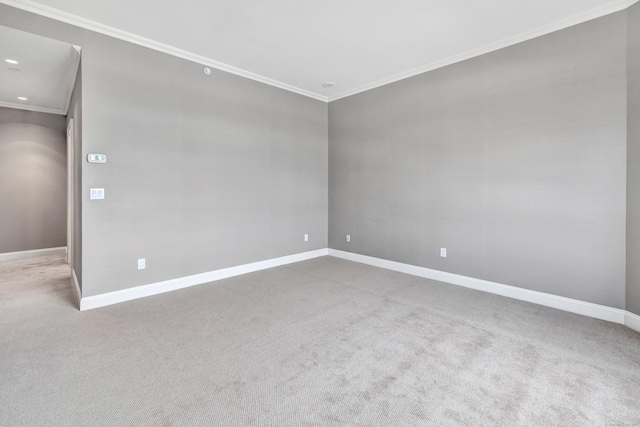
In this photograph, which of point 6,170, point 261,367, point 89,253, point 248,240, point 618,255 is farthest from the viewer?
point 6,170

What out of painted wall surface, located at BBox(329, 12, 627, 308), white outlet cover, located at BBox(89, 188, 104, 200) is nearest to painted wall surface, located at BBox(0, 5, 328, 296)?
white outlet cover, located at BBox(89, 188, 104, 200)

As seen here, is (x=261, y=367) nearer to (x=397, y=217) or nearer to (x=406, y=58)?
(x=397, y=217)

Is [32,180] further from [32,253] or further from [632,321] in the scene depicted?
[632,321]

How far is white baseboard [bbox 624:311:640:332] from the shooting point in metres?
2.67

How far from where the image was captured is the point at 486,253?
3736mm

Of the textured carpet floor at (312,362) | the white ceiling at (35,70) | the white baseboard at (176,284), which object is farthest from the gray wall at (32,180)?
the white baseboard at (176,284)

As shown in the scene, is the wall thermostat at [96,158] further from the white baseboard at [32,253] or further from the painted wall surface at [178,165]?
the white baseboard at [32,253]

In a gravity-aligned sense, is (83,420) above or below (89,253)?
below

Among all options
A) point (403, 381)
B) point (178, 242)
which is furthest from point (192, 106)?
point (403, 381)

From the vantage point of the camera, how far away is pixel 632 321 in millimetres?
2719

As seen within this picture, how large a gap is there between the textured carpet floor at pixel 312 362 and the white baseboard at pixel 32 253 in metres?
2.46

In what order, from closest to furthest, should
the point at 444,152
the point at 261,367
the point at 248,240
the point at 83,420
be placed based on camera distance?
the point at 83,420 → the point at 261,367 → the point at 444,152 → the point at 248,240

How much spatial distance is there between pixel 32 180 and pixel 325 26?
6.01 meters

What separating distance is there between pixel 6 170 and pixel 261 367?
6249 mm
